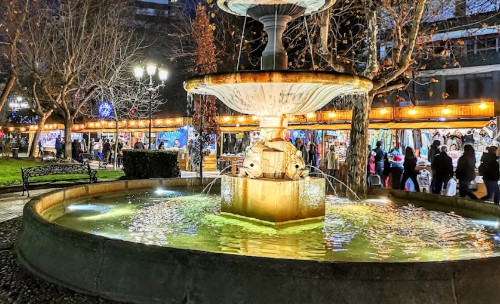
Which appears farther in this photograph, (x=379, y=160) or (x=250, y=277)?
(x=379, y=160)

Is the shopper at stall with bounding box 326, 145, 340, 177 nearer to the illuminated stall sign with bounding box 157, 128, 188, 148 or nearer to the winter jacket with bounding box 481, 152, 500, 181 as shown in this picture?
the winter jacket with bounding box 481, 152, 500, 181

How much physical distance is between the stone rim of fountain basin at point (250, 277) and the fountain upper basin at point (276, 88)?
2.94 meters

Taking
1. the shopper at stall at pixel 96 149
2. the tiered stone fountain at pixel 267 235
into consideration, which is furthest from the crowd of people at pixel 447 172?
the shopper at stall at pixel 96 149

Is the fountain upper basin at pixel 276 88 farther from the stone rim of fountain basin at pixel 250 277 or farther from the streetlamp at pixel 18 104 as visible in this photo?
the streetlamp at pixel 18 104

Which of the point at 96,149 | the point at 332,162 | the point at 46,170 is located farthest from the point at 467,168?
the point at 96,149

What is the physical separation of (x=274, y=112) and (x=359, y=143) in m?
6.41

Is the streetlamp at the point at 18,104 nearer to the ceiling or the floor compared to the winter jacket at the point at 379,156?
nearer to the ceiling

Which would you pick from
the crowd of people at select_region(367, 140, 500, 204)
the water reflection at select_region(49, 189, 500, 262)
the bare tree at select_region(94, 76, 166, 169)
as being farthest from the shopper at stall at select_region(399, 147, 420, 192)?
the bare tree at select_region(94, 76, 166, 169)

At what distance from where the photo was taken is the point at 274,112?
6.95 meters

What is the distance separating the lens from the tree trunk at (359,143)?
12500mm

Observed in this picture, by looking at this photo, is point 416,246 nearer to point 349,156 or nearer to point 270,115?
point 270,115

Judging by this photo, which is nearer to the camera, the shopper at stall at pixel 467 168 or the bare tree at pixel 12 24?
the shopper at stall at pixel 467 168

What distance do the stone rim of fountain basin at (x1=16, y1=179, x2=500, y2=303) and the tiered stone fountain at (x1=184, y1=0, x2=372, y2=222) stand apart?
275 cm

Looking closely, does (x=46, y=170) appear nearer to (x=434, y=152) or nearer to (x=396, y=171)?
(x=396, y=171)
